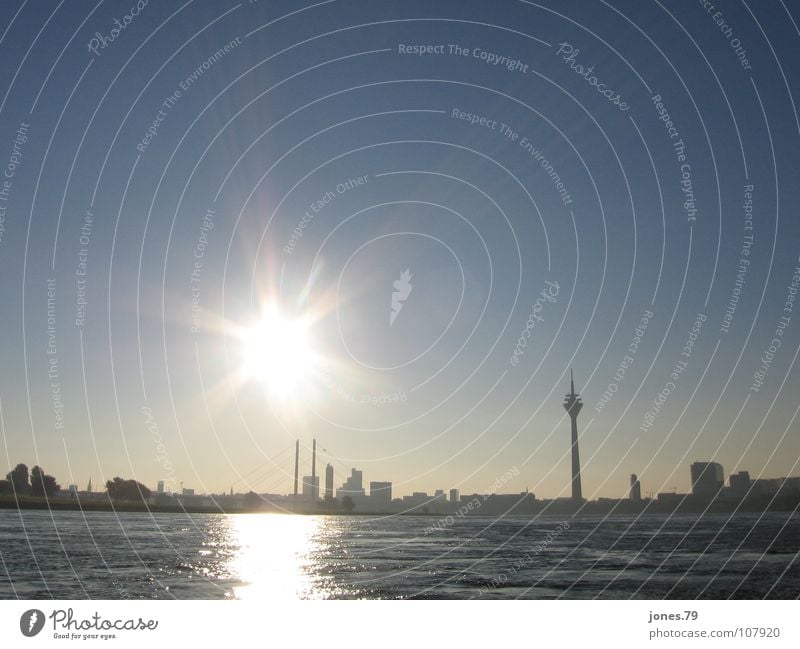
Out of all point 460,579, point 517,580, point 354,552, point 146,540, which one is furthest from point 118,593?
point 146,540

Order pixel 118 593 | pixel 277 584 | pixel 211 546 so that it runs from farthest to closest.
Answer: pixel 211 546
pixel 277 584
pixel 118 593

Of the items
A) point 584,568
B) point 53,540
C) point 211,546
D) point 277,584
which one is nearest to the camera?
point 277,584
